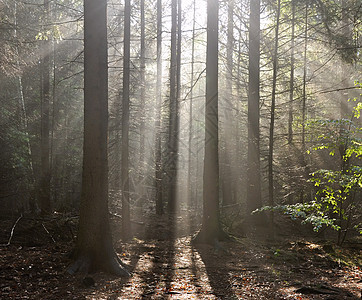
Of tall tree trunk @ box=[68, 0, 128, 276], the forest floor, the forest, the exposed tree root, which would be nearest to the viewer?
the forest floor

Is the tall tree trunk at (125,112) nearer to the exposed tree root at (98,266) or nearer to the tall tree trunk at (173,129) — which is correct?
the exposed tree root at (98,266)

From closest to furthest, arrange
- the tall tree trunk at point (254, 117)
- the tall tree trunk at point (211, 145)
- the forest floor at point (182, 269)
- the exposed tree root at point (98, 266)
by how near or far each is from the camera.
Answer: the forest floor at point (182, 269)
the exposed tree root at point (98, 266)
the tall tree trunk at point (211, 145)
the tall tree trunk at point (254, 117)

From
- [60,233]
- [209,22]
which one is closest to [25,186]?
[60,233]

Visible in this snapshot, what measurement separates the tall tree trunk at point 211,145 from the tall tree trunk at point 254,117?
3.42m

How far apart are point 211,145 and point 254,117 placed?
3966mm

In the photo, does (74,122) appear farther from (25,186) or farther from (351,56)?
(351,56)

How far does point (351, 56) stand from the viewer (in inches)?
A: 428

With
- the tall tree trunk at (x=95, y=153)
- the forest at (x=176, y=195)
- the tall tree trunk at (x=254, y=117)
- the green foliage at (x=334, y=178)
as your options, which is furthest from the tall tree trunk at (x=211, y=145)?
the tall tree trunk at (x=95, y=153)

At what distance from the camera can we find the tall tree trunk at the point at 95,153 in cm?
721

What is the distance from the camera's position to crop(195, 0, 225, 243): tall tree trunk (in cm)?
1095

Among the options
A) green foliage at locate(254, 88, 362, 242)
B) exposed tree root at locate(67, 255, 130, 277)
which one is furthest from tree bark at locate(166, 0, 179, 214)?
exposed tree root at locate(67, 255, 130, 277)

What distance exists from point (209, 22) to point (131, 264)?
787 centimetres

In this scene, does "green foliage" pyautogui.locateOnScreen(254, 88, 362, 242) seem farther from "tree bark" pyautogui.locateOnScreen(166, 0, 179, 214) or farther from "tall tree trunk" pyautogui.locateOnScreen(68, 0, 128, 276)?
"tree bark" pyautogui.locateOnScreen(166, 0, 179, 214)

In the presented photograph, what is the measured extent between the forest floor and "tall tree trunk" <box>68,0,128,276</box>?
59cm
